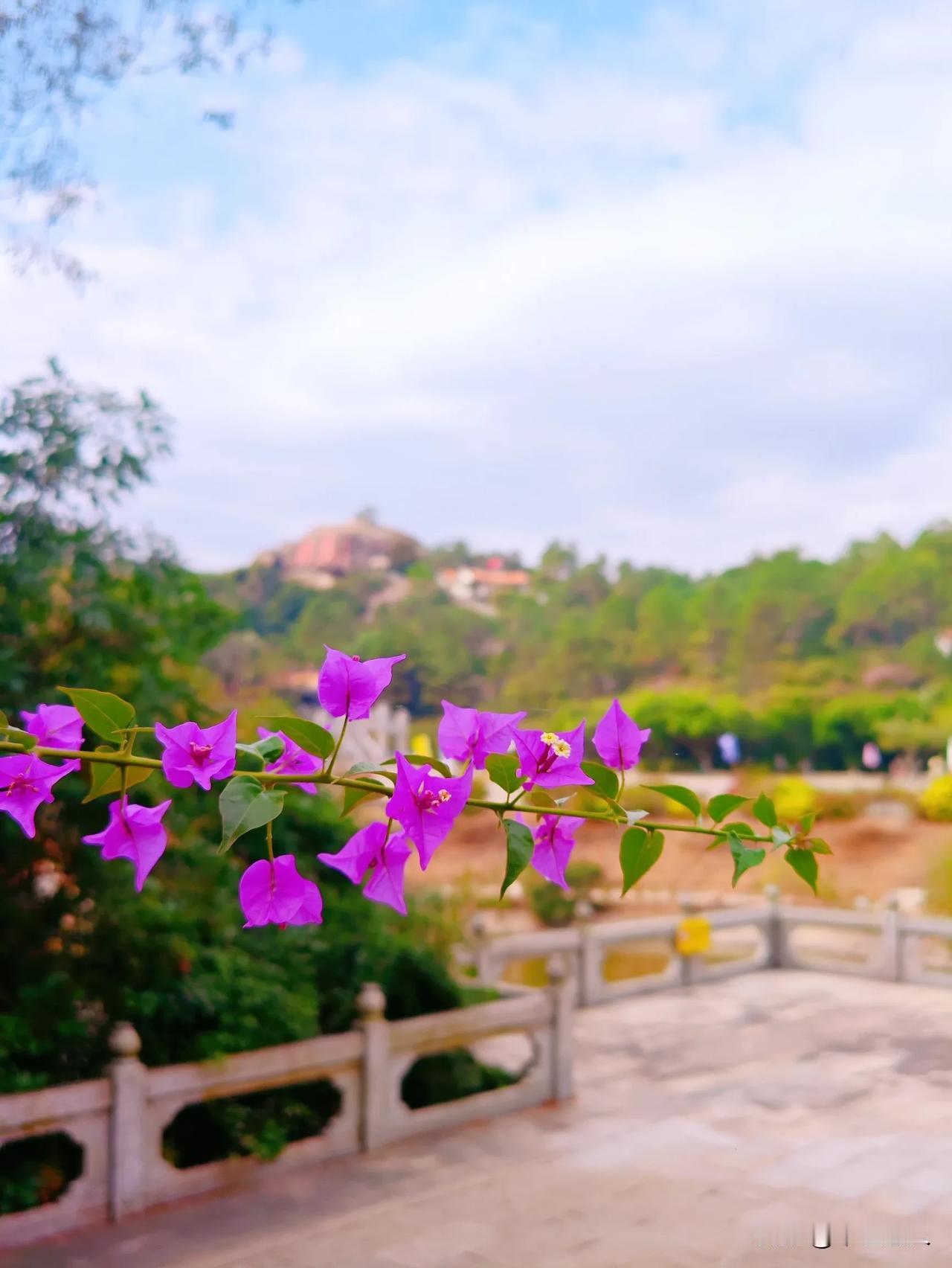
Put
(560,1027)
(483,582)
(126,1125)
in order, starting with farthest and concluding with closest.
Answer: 1. (483,582)
2. (560,1027)
3. (126,1125)

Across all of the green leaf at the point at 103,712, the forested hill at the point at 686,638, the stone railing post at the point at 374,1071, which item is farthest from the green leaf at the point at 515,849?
the forested hill at the point at 686,638

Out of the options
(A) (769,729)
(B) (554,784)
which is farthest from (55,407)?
(A) (769,729)

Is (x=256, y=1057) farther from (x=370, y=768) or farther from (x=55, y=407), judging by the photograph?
(x=370, y=768)

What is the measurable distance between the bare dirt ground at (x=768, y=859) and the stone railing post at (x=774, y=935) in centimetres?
760

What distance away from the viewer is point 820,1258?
4262mm

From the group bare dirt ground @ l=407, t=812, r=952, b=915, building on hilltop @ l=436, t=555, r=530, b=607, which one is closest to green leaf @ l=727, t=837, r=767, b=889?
bare dirt ground @ l=407, t=812, r=952, b=915

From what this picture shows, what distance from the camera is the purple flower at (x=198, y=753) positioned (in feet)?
2.43

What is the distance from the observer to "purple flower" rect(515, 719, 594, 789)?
0.77 m

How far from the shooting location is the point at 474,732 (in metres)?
0.81

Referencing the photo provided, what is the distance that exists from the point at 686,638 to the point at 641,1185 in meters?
23.1

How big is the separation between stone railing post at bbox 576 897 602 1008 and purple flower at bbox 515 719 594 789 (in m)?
8.23

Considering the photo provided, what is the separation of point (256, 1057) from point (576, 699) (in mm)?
21350

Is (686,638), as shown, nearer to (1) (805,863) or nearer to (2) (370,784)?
(1) (805,863)

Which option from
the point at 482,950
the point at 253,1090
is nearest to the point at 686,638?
the point at 482,950
